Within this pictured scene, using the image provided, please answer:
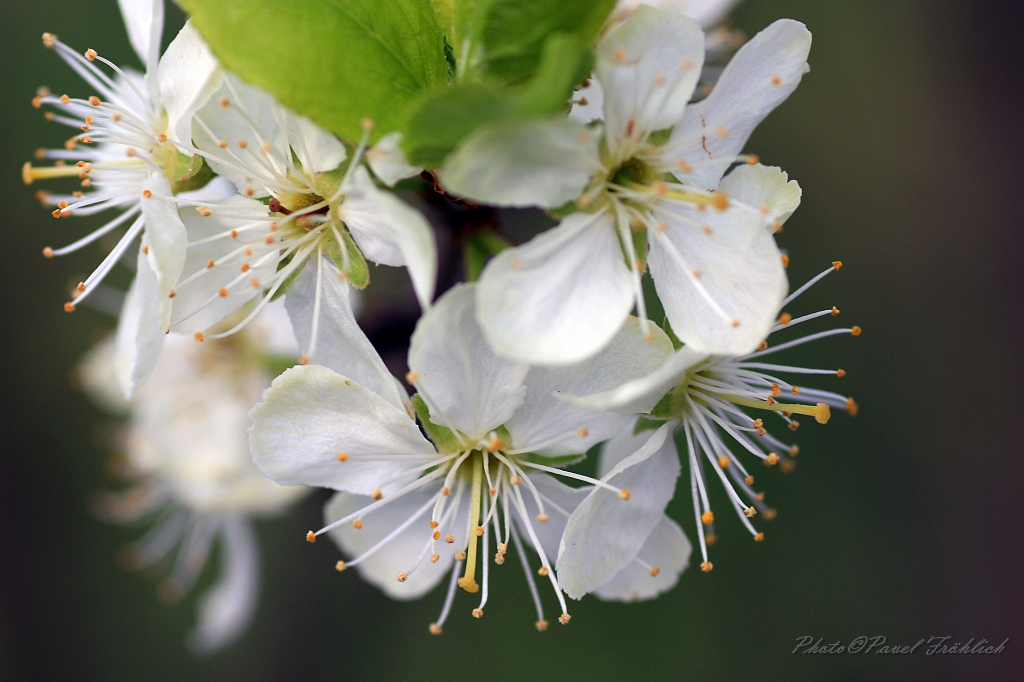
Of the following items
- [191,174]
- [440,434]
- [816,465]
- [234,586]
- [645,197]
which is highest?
[191,174]

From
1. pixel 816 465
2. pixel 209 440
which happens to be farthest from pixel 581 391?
pixel 816 465

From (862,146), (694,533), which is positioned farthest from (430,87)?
(862,146)

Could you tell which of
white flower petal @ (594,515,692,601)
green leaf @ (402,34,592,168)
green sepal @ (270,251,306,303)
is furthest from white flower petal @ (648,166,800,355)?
green sepal @ (270,251,306,303)

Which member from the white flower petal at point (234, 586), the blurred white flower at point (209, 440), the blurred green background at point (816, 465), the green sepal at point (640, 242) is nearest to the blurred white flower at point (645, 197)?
the green sepal at point (640, 242)

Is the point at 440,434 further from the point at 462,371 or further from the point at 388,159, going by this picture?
the point at 388,159

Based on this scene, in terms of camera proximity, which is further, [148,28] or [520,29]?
[148,28]

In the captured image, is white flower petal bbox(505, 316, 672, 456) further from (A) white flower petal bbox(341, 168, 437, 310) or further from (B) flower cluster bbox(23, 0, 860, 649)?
(A) white flower petal bbox(341, 168, 437, 310)

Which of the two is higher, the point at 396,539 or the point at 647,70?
the point at 647,70

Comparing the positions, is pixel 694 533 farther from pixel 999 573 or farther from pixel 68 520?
pixel 68 520
